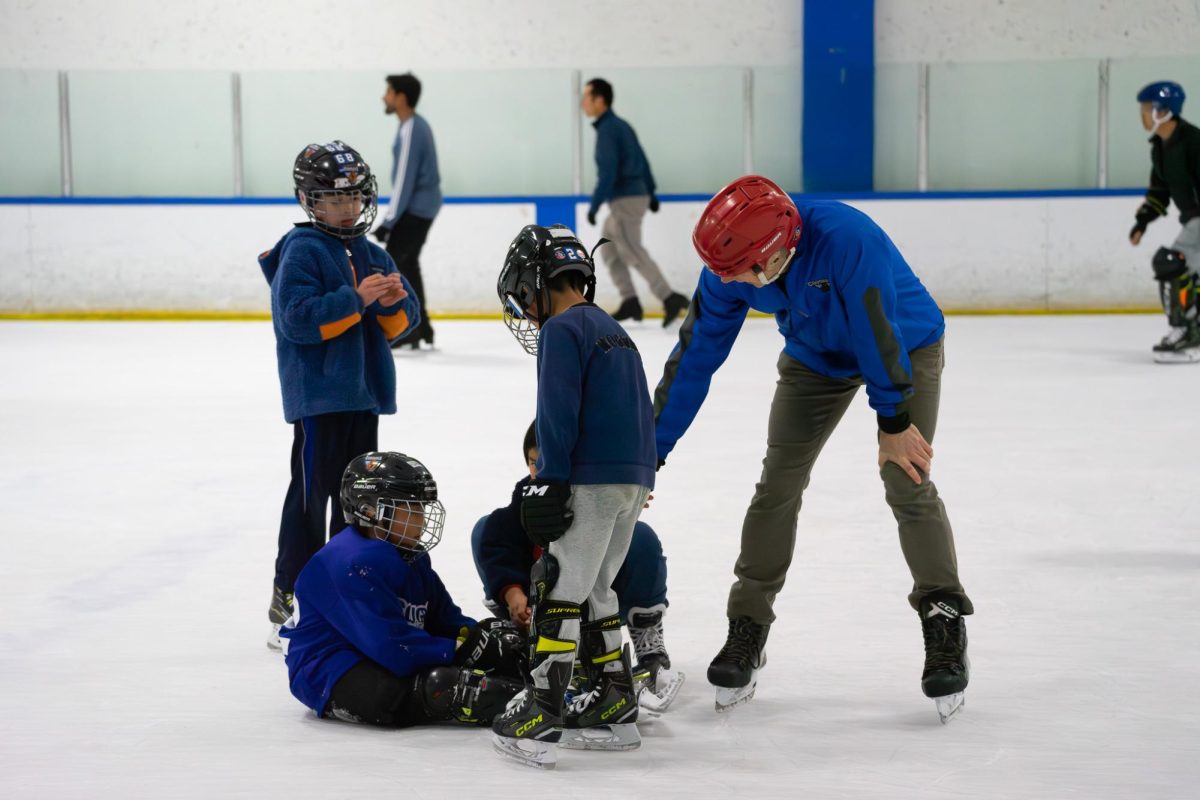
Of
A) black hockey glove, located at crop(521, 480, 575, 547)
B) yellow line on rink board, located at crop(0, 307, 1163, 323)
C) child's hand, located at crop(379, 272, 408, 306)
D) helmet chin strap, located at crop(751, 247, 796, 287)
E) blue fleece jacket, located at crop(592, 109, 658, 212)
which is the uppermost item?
blue fleece jacket, located at crop(592, 109, 658, 212)

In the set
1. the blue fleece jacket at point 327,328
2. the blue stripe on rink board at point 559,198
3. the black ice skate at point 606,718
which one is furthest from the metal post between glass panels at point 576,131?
the black ice skate at point 606,718

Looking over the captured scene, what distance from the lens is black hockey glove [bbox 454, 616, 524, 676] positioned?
3.09m

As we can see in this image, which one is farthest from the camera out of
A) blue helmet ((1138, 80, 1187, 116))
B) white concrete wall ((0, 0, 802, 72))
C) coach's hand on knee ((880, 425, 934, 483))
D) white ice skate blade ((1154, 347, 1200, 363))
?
white concrete wall ((0, 0, 802, 72))

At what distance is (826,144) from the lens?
11984mm

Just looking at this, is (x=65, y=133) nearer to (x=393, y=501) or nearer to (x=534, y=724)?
(x=393, y=501)

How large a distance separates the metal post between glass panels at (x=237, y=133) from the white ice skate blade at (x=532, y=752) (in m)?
9.81

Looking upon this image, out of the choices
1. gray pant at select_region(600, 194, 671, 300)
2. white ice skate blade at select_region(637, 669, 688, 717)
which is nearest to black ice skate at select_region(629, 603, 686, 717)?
white ice skate blade at select_region(637, 669, 688, 717)

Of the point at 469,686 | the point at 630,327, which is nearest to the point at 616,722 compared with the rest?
the point at 469,686

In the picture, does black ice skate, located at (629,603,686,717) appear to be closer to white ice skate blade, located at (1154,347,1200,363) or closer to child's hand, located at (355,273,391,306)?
child's hand, located at (355,273,391,306)

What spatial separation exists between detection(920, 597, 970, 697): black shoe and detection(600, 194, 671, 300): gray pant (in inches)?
292

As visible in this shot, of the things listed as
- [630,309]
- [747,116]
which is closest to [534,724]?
[630,309]

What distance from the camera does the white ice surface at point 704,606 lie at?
2779mm

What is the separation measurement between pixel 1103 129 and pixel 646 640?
9.58 metres

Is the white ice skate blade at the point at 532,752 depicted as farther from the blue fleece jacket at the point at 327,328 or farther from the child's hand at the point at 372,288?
the child's hand at the point at 372,288
